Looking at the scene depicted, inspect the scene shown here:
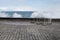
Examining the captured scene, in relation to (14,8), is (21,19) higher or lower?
lower

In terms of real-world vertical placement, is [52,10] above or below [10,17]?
above


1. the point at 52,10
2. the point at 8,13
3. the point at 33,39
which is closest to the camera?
the point at 33,39

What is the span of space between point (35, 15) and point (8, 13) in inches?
62.6

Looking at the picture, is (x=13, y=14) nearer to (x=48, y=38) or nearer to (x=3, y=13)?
(x=3, y=13)

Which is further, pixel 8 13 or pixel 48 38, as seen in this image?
pixel 8 13

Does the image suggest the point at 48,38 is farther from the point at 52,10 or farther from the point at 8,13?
the point at 8,13

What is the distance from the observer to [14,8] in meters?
6.83

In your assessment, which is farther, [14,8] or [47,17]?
[14,8]

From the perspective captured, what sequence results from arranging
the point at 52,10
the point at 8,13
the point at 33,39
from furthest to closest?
the point at 8,13, the point at 52,10, the point at 33,39

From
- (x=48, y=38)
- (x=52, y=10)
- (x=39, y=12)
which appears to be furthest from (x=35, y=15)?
(x=48, y=38)

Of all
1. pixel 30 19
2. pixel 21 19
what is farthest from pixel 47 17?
pixel 21 19

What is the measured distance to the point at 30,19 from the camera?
686 cm

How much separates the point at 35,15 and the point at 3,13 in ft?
6.24

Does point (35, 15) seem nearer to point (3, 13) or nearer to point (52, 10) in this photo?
point (52, 10)
